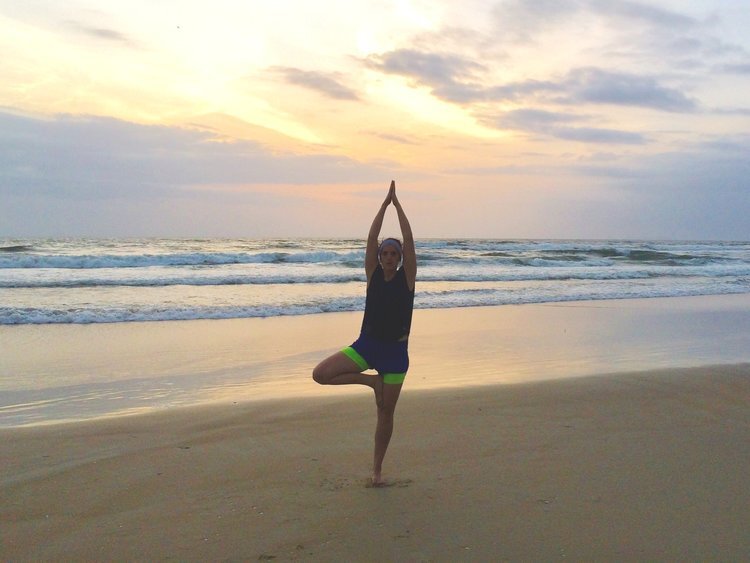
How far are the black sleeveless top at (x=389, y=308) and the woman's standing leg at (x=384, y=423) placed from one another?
1.04ft

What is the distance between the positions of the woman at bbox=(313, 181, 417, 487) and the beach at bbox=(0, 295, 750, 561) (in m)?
0.72

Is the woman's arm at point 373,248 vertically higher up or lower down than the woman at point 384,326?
higher up

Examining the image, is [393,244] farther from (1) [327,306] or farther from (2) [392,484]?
(1) [327,306]

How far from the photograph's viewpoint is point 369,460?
467 centimetres

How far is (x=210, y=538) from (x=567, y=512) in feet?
6.78

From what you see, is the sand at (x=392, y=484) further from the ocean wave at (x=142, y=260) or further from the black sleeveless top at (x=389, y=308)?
the ocean wave at (x=142, y=260)

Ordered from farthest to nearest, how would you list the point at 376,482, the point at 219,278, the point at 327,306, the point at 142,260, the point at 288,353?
1. the point at 142,260
2. the point at 219,278
3. the point at 327,306
4. the point at 288,353
5. the point at 376,482

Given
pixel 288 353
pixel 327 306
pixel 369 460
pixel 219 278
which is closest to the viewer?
pixel 369 460

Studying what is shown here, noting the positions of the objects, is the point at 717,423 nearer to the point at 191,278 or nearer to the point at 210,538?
the point at 210,538

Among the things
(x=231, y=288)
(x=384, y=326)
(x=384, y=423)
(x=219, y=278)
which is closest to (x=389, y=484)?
(x=384, y=423)

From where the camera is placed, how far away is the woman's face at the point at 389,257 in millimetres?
4012

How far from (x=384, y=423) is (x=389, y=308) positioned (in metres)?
0.79

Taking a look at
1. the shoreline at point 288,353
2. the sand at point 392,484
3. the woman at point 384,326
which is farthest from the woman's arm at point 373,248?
the shoreline at point 288,353

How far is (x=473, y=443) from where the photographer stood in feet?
16.5
